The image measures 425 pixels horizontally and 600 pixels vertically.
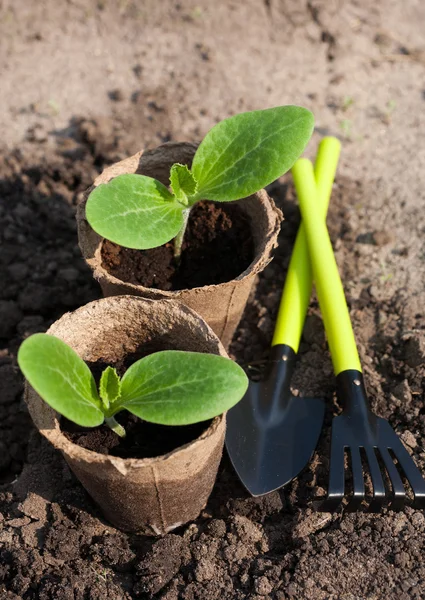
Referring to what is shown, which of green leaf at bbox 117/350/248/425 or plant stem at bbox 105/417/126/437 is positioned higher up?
green leaf at bbox 117/350/248/425

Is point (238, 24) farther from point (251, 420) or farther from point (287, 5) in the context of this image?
point (251, 420)

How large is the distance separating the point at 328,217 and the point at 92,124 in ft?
3.85

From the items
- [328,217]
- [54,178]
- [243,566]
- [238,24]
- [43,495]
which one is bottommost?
[243,566]

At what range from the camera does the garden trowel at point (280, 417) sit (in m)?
2.02

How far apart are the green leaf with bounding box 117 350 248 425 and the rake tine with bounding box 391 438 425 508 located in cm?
66

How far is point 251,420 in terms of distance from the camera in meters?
2.11

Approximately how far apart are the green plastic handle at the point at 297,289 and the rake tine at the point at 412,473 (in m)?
0.49

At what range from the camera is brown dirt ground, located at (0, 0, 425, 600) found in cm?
183

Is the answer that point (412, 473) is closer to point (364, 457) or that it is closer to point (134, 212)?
point (364, 457)

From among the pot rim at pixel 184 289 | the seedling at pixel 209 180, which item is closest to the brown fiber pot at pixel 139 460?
the pot rim at pixel 184 289

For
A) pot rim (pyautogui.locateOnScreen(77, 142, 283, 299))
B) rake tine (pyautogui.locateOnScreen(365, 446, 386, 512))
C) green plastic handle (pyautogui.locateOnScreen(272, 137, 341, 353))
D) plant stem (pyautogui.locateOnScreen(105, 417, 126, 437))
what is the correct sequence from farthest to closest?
green plastic handle (pyautogui.locateOnScreen(272, 137, 341, 353))
pot rim (pyautogui.locateOnScreen(77, 142, 283, 299))
rake tine (pyautogui.locateOnScreen(365, 446, 386, 512))
plant stem (pyautogui.locateOnScreen(105, 417, 126, 437))

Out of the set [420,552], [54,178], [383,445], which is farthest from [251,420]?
[54,178]

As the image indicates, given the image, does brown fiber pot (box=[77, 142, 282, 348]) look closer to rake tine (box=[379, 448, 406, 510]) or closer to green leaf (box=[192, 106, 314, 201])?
green leaf (box=[192, 106, 314, 201])

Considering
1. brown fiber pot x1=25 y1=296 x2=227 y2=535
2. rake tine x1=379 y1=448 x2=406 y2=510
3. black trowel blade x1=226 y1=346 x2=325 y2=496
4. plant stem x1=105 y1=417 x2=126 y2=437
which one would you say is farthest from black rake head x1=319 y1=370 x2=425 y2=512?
plant stem x1=105 y1=417 x2=126 y2=437
